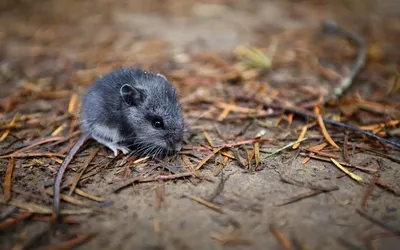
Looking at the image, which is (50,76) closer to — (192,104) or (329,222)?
(192,104)

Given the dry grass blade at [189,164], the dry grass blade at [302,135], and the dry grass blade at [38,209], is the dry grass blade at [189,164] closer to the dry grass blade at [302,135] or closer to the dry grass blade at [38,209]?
the dry grass blade at [38,209]

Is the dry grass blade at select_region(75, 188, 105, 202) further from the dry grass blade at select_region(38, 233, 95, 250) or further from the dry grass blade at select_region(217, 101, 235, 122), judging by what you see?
the dry grass blade at select_region(217, 101, 235, 122)

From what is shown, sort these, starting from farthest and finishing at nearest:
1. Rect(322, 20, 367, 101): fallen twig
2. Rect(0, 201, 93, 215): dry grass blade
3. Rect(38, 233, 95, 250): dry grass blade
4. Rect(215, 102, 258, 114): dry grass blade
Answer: Rect(322, 20, 367, 101): fallen twig < Rect(215, 102, 258, 114): dry grass blade < Rect(0, 201, 93, 215): dry grass blade < Rect(38, 233, 95, 250): dry grass blade

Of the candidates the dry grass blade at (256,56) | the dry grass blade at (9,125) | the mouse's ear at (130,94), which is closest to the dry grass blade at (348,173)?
the mouse's ear at (130,94)

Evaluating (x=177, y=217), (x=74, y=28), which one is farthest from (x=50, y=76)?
(x=177, y=217)

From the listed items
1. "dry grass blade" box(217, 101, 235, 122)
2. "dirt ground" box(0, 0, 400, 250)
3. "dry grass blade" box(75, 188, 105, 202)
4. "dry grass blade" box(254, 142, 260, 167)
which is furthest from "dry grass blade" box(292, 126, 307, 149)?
"dry grass blade" box(75, 188, 105, 202)

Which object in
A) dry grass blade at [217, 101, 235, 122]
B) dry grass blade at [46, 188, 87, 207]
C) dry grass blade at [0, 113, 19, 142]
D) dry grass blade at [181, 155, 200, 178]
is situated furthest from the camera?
dry grass blade at [217, 101, 235, 122]

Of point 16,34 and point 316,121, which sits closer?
point 316,121

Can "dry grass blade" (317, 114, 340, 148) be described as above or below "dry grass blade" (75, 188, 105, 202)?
below
